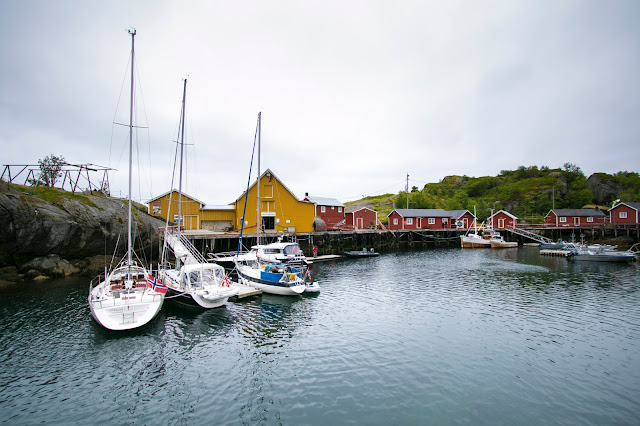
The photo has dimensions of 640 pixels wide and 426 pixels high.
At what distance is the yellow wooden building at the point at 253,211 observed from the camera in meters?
45.6

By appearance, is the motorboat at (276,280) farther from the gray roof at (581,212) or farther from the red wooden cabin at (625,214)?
the gray roof at (581,212)

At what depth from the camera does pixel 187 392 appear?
1134 cm

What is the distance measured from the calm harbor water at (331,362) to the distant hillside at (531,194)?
68.5 metres

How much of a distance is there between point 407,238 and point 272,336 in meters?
58.0

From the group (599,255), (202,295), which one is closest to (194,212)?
(202,295)

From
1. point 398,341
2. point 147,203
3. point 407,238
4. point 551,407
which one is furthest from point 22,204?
point 407,238

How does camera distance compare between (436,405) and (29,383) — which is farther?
(29,383)

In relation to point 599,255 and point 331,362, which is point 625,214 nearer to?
point 599,255

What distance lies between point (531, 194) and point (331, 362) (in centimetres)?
11538

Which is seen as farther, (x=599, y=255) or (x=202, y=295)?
(x=599, y=255)

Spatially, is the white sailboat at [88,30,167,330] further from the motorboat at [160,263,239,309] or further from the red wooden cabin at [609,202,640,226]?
the red wooden cabin at [609,202,640,226]

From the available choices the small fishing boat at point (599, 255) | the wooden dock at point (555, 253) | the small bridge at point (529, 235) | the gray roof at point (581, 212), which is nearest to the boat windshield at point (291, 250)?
the small fishing boat at point (599, 255)

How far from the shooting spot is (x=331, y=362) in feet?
45.0

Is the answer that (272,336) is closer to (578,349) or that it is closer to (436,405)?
(436,405)
